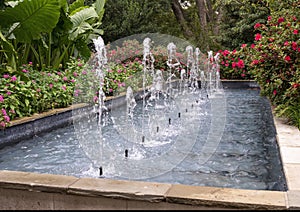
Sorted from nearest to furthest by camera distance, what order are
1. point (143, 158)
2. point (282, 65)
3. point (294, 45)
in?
point (143, 158) < point (294, 45) < point (282, 65)

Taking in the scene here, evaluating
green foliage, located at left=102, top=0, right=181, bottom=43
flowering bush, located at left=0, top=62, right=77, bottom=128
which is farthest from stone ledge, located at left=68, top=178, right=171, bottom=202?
green foliage, located at left=102, top=0, right=181, bottom=43

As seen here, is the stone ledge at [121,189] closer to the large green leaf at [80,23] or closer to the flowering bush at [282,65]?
the flowering bush at [282,65]

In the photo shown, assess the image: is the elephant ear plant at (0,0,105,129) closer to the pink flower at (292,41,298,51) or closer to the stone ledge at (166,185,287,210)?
the stone ledge at (166,185,287,210)

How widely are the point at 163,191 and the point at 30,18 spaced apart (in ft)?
14.2

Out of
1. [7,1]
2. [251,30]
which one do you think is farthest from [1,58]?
[251,30]

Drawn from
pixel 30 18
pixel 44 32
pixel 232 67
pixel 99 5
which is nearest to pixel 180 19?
pixel 232 67

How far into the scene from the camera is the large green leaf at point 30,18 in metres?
5.45

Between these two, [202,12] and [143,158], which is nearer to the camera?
[143,158]

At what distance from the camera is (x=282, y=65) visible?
5266mm

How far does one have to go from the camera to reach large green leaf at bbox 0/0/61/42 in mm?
5445

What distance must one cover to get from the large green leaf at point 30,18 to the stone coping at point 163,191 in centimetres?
353

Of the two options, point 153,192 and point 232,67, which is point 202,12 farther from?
point 153,192

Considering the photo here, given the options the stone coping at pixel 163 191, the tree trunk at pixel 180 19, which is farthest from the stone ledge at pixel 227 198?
the tree trunk at pixel 180 19

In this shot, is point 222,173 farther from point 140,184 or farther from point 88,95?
point 88,95
